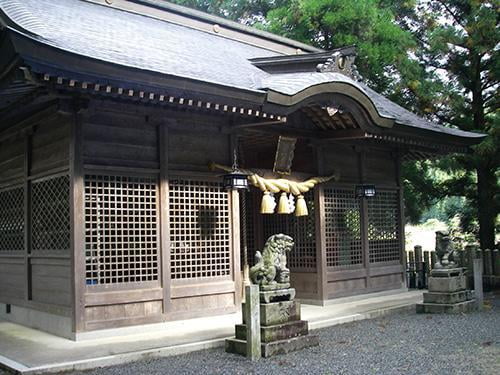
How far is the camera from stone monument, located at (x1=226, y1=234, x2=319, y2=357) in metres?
7.31

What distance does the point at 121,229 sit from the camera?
866 cm

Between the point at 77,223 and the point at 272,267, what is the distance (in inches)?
114

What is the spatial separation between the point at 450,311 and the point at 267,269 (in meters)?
4.59

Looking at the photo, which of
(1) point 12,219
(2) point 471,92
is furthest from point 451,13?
(1) point 12,219

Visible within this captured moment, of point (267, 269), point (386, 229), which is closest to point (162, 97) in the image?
point (267, 269)

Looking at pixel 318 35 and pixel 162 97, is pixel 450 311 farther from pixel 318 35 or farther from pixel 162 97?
pixel 318 35

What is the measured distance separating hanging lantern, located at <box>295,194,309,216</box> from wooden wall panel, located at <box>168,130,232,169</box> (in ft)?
5.96

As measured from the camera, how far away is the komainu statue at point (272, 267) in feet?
25.0

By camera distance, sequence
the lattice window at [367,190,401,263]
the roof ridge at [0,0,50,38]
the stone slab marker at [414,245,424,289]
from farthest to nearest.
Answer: the stone slab marker at [414,245,424,289], the lattice window at [367,190,401,263], the roof ridge at [0,0,50,38]

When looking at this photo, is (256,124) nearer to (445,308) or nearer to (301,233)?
(301,233)

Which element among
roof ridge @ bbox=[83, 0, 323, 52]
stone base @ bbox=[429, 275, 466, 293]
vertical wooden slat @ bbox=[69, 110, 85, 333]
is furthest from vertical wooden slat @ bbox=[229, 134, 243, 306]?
roof ridge @ bbox=[83, 0, 323, 52]

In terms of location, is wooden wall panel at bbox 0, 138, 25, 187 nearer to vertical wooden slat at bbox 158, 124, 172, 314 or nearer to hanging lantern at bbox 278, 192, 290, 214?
vertical wooden slat at bbox 158, 124, 172, 314

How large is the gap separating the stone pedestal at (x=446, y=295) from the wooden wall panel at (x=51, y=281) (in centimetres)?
653

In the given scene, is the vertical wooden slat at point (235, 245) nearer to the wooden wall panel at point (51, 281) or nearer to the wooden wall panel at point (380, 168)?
the wooden wall panel at point (51, 281)
